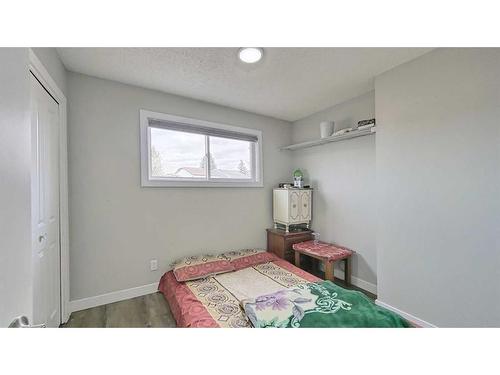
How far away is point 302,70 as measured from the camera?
6.54 ft

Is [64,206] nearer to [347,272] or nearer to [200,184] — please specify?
[200,184]

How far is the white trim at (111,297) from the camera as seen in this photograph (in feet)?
6.54

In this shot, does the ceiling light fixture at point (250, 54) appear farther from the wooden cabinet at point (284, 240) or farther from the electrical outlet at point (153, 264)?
the electrical outlet at point (153, 264)

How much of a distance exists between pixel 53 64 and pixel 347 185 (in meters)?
3.26

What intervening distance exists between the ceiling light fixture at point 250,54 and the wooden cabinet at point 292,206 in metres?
1.76

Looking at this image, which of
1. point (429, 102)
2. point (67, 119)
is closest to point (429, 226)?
point (429, 102)

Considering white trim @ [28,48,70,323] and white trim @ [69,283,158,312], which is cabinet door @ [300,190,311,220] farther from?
white trim @ [28,48,70,323]

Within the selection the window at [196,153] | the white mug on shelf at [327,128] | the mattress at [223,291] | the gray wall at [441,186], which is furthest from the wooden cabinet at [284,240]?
the white mug on shelf at [327,128]

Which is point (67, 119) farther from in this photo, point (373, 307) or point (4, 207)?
A: point (373, 307)

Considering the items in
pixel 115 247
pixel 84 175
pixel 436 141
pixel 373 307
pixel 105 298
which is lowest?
pixel 105 298

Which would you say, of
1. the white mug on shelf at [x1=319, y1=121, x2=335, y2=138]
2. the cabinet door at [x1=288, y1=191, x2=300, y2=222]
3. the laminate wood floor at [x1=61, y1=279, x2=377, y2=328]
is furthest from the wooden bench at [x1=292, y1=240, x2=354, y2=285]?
the laminate wood floor at [x1=61, y1=279, x2=377, y2=328]

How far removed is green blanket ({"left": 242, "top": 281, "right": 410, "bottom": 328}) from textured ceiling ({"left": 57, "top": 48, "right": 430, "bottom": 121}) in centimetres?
199

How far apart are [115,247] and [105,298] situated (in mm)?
524

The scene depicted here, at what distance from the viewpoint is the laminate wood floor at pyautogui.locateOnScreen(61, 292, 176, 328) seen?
1.80 metres
